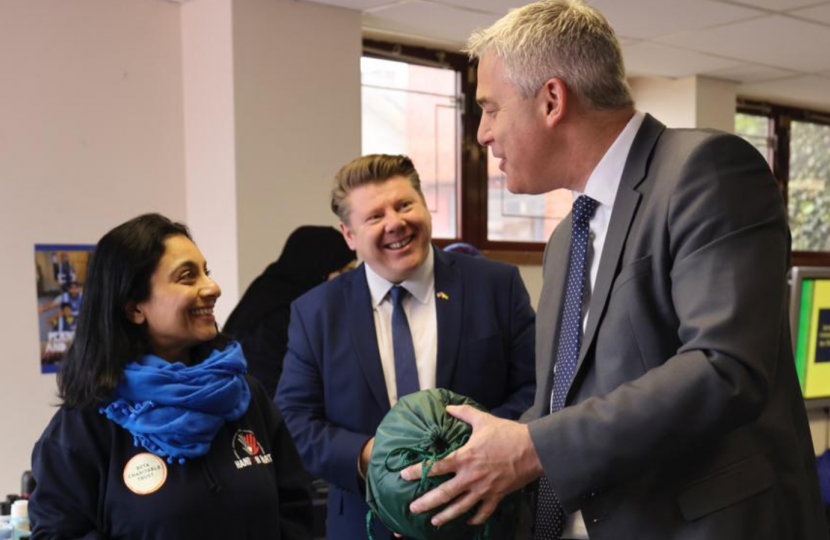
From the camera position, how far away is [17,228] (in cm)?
388

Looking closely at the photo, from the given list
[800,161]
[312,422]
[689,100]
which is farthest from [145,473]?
[800,161]

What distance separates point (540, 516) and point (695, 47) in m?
4.48

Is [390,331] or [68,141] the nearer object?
[390,331]

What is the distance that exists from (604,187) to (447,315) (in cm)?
84

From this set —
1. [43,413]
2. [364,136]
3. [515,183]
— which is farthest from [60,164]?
[515,183]

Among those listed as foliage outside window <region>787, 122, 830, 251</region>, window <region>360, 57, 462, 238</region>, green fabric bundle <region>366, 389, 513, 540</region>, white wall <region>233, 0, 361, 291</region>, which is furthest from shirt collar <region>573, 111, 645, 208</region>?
foliage outside window <region>787, 122, 830, 251</region>

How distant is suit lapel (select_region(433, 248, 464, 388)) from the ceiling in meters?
2.44

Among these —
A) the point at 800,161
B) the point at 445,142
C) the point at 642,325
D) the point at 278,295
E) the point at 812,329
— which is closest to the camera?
the point at 642,325

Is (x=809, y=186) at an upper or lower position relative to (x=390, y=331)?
upper

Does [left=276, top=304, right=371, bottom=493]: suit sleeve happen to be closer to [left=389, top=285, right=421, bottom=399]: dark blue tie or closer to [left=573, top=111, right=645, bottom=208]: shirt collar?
[left=389, top=285, right=421, bottom=399]: dark blue tie

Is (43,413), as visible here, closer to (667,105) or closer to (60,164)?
(60,164)

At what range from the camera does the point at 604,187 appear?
4.76 ft

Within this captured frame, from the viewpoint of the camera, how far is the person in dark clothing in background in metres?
3.38

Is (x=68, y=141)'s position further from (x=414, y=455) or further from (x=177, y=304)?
(x=414, y=455)
